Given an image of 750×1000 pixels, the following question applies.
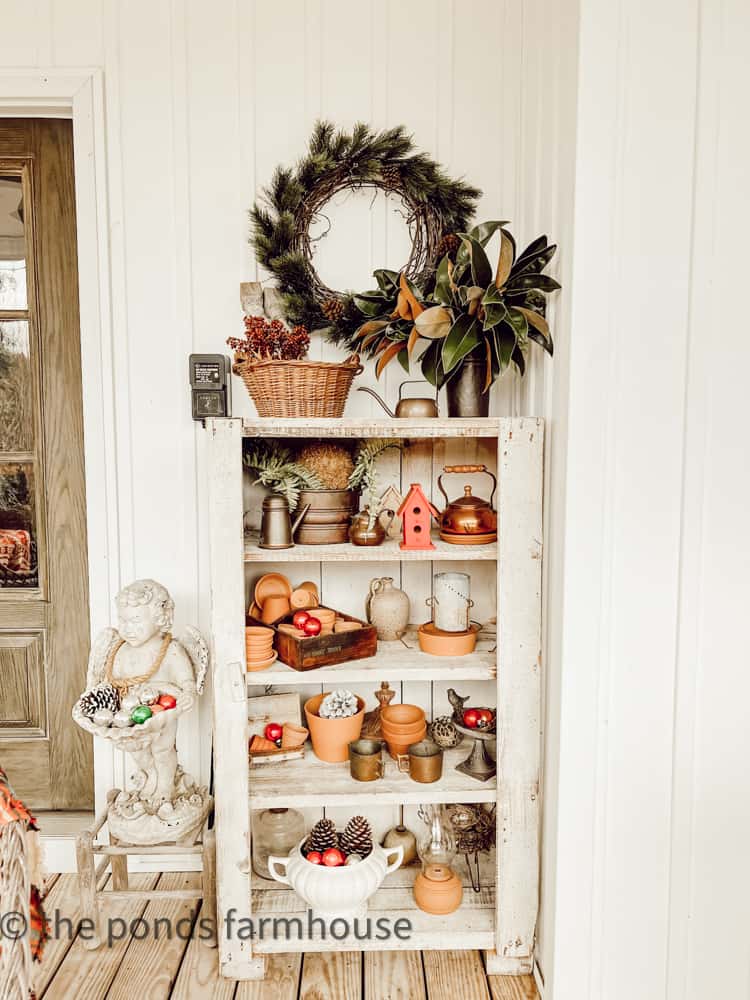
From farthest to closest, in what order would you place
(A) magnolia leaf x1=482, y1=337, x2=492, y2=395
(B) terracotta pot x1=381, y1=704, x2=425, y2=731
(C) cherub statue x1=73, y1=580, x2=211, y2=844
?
1. (B) terracotta pot x1=381, y1=704, x2=425, y2=731
2. (C) cherub statue x1=73, y1=580, x2=211, y2=844
3. (A) magnolia leaf x1=482, y1=337, x2=492, y2=395

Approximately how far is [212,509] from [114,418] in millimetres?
632

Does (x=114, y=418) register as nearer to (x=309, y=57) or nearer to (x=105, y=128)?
(x=105, y=128)

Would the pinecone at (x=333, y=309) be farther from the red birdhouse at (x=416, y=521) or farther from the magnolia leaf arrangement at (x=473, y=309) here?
the red birdhouse at (x=416, y=521)

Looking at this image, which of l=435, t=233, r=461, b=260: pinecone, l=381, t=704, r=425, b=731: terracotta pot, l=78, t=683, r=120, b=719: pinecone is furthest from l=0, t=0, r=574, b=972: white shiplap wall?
l=381, t=704, r=425, b=731: terracotta pot

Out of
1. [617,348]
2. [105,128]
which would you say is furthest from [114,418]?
[617,348]

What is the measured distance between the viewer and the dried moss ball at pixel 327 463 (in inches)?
74.7

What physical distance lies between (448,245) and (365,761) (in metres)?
1.41

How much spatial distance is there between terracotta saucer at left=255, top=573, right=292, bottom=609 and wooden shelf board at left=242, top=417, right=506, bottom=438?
1.58ft

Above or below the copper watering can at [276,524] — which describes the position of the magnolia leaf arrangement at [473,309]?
above

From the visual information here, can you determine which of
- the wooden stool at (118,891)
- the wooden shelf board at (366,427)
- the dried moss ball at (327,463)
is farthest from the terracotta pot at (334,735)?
the wooden shelf board at (366,427)

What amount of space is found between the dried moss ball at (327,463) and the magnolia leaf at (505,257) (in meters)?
0.60

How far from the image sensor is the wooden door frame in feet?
6.67

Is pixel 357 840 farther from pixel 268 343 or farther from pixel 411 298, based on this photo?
pixel 411 298

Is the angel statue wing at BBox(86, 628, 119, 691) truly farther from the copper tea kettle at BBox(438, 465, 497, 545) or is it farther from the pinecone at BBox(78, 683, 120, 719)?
the copper tea kettle at BBox(438, 465, 497, 545)
